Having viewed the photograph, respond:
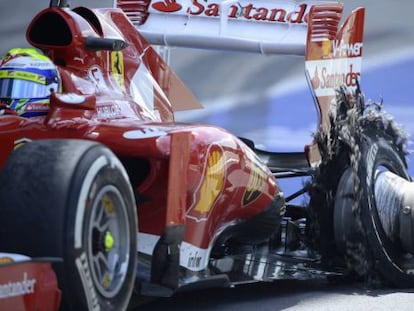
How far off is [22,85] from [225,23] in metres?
2.44

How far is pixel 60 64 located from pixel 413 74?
196 inches

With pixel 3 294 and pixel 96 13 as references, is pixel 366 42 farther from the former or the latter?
pixel 3 294

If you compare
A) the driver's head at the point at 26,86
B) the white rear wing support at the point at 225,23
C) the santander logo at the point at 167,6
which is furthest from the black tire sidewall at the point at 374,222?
the driver's head at the point at 26,86

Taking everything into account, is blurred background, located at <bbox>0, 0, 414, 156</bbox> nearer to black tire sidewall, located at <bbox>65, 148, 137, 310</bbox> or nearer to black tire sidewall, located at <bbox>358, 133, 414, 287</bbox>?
black tire sidewall, located at <bbox>358, 133, 414, 287</bbox>

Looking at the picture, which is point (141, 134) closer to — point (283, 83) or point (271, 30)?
point (271, 30)

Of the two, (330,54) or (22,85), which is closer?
(22,85)

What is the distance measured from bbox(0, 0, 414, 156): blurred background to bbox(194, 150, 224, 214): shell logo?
408 centimetres

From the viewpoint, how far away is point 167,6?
6.85 meters

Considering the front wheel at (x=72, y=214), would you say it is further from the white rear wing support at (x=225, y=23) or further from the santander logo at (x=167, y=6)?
the santander logo at (x=167, y=6)

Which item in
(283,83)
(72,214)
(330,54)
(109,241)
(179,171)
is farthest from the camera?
(283,83)

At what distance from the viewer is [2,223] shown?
11.7 ft

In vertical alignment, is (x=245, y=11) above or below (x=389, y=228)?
above

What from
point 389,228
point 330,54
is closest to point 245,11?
point 330,54

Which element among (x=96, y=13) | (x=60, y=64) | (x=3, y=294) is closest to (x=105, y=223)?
(x=3, y=294)
